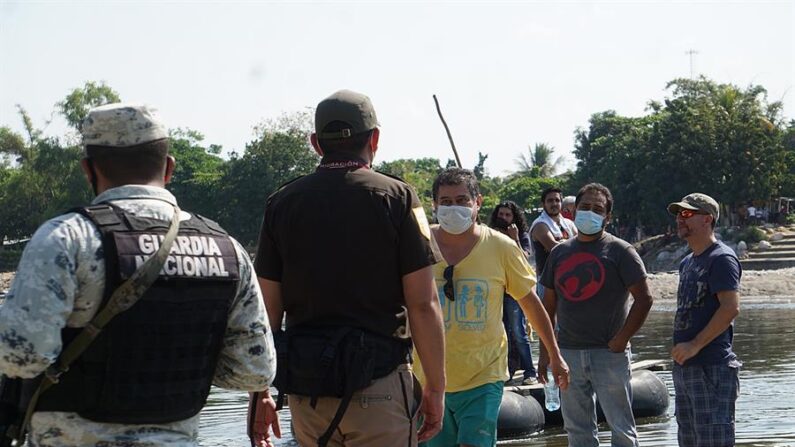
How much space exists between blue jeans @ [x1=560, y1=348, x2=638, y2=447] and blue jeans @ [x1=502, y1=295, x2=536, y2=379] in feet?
13.2

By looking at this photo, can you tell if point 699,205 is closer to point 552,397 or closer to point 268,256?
point 268,256

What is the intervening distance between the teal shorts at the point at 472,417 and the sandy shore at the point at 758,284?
3862cm

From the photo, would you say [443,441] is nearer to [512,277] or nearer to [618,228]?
[512,277]

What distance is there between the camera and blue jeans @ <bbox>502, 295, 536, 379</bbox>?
1256 cm

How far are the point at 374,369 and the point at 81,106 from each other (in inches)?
3569

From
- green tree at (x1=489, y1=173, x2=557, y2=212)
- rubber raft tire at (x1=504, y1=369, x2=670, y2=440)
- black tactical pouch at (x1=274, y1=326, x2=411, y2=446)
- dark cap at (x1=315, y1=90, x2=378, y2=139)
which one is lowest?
rubber raft tire at (x1=504, y1=369, x2=670, y2=440)

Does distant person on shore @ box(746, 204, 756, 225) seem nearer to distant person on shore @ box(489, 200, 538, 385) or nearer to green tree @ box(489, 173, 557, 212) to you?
green tree @ box(489, 173, 557, 212)

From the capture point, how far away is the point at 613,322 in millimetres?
8383

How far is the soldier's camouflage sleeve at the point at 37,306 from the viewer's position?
348 cm

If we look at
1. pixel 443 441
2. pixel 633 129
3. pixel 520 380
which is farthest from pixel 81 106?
pixel 443 441

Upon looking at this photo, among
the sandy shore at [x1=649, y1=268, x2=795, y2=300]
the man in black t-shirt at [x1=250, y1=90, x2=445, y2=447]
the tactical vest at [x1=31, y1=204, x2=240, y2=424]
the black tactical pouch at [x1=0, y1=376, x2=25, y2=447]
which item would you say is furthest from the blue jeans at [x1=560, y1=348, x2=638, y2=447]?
the sandy shore at [x1=649, y1=268, x2=795, y2=300]

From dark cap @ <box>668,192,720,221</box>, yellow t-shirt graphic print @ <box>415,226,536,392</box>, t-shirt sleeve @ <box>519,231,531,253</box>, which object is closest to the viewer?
yellow t-shirt graphic print @ <box>415,226,536,392</box>

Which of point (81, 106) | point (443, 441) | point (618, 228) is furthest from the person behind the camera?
point (81, 106)

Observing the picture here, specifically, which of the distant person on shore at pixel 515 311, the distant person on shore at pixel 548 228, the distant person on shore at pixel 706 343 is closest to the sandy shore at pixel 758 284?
the distant person on shore at pixel 515 311
